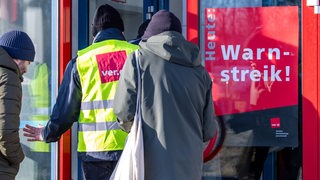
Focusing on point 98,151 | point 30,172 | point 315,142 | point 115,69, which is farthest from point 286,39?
point 30,172

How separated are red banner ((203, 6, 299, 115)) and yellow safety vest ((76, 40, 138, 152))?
0.75 m

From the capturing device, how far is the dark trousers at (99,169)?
3.36 m

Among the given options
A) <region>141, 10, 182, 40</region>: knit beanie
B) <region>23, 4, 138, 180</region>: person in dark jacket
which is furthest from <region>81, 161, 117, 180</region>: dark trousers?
<region>141, 10, 182, 40</region>: knit beanie

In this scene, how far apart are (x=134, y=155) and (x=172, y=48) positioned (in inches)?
22.8

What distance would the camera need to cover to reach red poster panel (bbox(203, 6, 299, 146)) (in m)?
3.84

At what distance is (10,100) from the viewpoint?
3.07m

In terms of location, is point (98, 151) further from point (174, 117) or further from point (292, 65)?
point (292, 65)

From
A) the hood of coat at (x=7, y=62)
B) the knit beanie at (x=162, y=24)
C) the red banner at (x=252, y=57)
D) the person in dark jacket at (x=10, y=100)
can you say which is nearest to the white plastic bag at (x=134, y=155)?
the knit beanie at (x=162, y=24)

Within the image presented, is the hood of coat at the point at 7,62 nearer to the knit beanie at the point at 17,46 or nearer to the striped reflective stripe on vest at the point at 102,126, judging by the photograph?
the knit beanie at the point at 17,46

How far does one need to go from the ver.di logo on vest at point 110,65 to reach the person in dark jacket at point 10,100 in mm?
425

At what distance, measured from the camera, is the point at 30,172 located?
4.54 m

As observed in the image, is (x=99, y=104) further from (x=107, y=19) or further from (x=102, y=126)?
(x=107, y=19)

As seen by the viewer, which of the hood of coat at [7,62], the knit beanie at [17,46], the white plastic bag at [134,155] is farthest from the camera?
the knit beanie at [17,46]

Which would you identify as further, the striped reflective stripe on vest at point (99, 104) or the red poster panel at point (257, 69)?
the red poster panel at point (257, 69)
